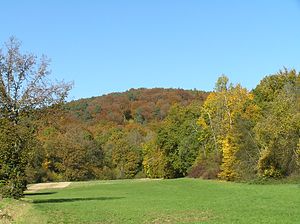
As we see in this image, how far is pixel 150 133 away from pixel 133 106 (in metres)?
31.8

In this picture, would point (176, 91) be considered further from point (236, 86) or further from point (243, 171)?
point (243, 171)

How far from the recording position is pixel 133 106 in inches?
7018

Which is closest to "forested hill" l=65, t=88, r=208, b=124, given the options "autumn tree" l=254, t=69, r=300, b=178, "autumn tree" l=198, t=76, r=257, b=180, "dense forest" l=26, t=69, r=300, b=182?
"dense forest" l=26, t=69, r=300, b=182

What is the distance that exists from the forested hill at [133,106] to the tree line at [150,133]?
40 cm

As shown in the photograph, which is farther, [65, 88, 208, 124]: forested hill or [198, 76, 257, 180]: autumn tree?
[65, 88, 208, 124]: forested hill

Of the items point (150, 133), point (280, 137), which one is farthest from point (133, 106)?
point (280, 137)

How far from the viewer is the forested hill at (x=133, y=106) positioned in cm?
16612

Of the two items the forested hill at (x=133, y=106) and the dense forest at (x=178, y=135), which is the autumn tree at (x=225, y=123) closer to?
the dense forest at (x=178, y=135)

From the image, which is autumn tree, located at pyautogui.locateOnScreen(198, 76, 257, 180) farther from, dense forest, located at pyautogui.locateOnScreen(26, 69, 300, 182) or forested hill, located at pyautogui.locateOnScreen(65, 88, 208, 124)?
forested hill, located at pyautogui.locateOnScreen(65, 88, 208, 124)

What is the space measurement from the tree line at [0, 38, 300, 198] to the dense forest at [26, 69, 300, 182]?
0.50 feet

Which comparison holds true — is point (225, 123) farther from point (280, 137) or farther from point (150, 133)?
point (150, 133)

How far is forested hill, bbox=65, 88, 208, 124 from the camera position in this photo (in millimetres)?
166125

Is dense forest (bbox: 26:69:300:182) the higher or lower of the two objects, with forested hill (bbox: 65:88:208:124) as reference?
lower

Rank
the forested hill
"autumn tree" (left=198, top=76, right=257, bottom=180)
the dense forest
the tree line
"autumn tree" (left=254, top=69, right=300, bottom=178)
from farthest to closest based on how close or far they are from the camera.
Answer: the forested hill → "autumn tree" (left=198, top=76, right=257, bottom=180) → the dense forest → "autumn tree" (left=254, top=69, right=300, bottom=178) → the tree line
